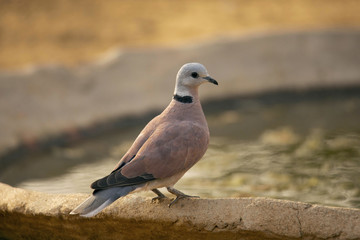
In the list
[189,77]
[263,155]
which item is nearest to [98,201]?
[189,77]

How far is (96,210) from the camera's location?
2594 mm

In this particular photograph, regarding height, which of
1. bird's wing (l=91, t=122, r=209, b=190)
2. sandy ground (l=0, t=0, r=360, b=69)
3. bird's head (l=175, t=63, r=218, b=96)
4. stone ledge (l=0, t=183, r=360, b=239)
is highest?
sandy ground (l=0, t=0, r=360, b=69)

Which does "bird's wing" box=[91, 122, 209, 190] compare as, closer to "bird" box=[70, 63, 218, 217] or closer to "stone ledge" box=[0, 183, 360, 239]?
"bird" box=[70, 63, 218, 217]

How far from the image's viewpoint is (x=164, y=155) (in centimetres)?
282

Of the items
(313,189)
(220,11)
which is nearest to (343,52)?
(313,189)

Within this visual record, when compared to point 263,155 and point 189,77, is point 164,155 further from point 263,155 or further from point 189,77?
point 263,155

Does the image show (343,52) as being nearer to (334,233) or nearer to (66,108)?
(66,108)

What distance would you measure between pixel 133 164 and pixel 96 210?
29 cm

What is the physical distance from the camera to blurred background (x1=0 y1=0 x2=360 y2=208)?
429 centimetres

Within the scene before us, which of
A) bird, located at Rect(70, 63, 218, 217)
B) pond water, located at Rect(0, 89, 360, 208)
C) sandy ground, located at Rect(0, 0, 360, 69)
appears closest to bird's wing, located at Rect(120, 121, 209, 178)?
bird, located at Rect(70, 63, 218, 217)

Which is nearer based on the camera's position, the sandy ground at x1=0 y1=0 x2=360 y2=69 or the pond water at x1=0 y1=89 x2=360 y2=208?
the pond water at x1=0 y1=89 x2=360 y2=208

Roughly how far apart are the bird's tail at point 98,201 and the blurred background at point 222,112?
1.35 meters

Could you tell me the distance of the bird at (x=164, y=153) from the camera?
268 cm

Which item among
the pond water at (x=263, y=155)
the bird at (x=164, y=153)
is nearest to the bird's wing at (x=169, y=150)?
the bird at (x=164, y=153)
